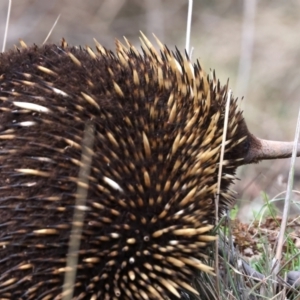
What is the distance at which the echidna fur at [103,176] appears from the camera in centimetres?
256

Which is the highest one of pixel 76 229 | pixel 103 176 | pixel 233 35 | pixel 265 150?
pixel 233 35

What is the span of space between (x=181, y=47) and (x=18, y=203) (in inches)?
238

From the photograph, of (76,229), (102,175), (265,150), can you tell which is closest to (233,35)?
(265,150)

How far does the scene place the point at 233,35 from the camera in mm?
8172

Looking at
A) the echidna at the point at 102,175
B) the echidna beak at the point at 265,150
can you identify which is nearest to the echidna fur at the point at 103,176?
the echidna at the point at 102,175

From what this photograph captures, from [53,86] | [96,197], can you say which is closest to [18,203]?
[96,197]

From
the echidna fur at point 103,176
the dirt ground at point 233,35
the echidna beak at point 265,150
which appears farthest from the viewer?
the dirt ground at point 233,35

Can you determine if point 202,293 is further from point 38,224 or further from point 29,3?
point 29,3

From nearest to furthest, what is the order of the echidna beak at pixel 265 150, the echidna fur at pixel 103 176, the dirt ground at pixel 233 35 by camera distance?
the echidna fur at pixel 103 176
the echidna beak at pixel 265 150
the dirt ground at pixel 233 35

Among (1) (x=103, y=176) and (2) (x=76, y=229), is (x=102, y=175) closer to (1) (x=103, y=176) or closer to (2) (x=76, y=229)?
(1) (x=103, y=176)

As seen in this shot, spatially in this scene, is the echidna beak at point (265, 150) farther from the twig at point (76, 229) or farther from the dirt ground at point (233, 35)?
the dirt ground at point (233, 35)

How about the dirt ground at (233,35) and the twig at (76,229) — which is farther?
the dirt ground at (233,35)

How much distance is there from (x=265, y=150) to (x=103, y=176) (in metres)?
0.91

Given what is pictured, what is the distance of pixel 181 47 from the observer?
8406 mm
